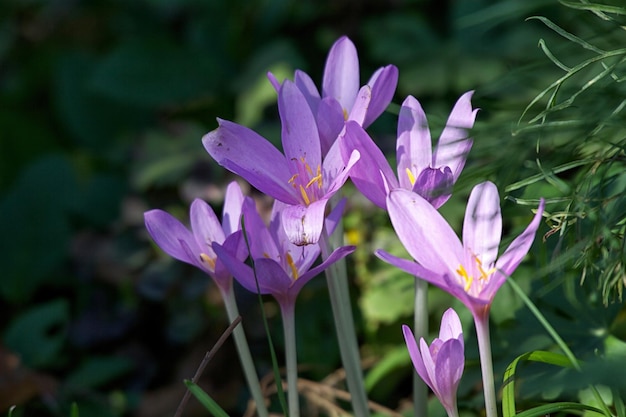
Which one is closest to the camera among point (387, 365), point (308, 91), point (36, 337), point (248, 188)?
point (308, 91)

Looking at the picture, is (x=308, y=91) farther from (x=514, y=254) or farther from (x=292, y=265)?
(x=514, y=254)

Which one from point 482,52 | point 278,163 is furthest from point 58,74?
point 278,163

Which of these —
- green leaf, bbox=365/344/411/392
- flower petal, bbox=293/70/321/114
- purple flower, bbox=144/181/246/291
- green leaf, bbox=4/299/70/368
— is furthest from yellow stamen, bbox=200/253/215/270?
green leaf, bbox=4/299/70/368

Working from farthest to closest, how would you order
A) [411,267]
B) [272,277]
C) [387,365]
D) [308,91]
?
[387,365]
[308,91]
[272,277]
[411,267]

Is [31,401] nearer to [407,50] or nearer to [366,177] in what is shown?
[366,177]

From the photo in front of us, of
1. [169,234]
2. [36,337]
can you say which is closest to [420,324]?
[169,234]

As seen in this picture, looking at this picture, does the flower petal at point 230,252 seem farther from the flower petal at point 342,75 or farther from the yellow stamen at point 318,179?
the flower petal at point 342,75

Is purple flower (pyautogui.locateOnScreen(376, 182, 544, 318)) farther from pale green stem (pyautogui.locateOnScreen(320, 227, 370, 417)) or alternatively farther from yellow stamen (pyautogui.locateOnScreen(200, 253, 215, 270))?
yellow stamen (pyautogui.locateOnScreen(200, 253, 215, 270))
